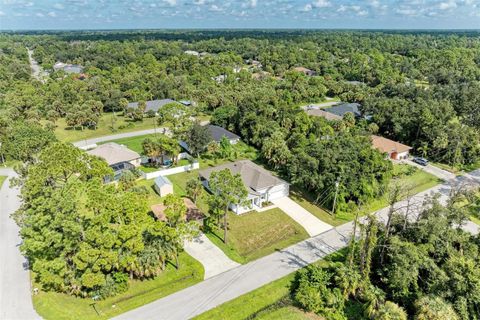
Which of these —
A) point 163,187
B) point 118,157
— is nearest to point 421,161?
point 163,187

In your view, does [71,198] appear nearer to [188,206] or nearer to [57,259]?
[57,259]

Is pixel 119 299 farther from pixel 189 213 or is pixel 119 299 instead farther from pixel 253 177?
pixel 253 177

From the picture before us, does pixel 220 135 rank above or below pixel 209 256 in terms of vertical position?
above

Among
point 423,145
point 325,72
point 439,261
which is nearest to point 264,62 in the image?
point 325,72

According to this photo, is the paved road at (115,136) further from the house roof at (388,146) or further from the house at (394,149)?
the house at (394,149)

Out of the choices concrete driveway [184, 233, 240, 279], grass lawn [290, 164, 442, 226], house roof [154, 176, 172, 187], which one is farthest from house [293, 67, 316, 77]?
concrete driveway [184, 233, 240, 279]

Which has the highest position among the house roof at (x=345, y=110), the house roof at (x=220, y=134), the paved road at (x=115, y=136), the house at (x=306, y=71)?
the house at (x=306, y=71)

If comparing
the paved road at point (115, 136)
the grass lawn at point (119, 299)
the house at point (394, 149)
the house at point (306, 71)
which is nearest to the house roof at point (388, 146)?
the house at point (394, 149)
